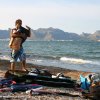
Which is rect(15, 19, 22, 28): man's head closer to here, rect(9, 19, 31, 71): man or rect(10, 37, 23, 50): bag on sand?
rect(9, 19, 31, 71): man

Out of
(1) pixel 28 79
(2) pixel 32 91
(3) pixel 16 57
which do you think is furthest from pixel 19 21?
(2) pixel 32 91

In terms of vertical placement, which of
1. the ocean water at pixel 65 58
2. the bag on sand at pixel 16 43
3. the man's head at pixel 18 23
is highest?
the man's head at pixel 18 23

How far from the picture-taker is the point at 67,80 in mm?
12367

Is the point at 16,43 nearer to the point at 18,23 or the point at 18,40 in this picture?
the point at 18,40

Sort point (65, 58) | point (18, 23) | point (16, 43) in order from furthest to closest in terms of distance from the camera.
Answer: point (65, 58)
point (16, 43)
point (18, 23)

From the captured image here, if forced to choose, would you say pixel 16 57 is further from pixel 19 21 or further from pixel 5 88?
pixel 5 88

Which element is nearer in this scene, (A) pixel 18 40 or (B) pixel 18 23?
(B) pixel 18 23

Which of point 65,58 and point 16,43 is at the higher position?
point 16,43

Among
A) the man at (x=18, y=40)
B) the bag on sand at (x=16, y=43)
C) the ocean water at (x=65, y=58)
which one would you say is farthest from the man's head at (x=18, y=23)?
the ocean water at (x=65, y=58)

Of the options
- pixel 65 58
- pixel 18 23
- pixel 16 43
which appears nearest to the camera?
pixel 18 23

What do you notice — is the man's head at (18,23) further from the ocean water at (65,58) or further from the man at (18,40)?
the ocean water at (65,58)

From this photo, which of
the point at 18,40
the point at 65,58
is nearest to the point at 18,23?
the point at 18,40

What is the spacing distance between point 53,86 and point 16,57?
2.17 metres

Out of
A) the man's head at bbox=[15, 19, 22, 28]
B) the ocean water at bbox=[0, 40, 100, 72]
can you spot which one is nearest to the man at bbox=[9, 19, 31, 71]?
the man's head at bbox=[15, 19, 22, 28]
